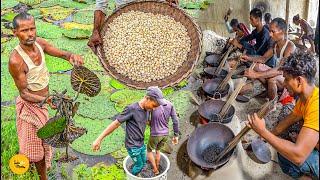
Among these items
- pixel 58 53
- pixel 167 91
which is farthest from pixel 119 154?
pixel 58 53

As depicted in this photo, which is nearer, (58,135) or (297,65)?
(297,65)

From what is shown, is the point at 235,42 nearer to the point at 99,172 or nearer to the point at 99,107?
the point at 99,107

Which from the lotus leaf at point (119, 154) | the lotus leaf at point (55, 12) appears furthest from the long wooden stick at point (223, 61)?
the lotus leaf at point (55, 12)

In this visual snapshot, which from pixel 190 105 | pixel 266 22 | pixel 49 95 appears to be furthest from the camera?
pixel 190 105

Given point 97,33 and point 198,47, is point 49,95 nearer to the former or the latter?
point 97,33

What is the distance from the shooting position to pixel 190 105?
21.2ft

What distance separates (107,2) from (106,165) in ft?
5.53

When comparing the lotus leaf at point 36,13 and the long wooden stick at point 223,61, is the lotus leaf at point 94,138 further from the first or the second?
the lotus leaf at point 36,13

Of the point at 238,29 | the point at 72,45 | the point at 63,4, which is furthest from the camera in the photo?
the point at 63,4

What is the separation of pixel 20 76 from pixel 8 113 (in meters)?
0.94

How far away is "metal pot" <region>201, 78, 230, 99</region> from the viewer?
6211 millimetres

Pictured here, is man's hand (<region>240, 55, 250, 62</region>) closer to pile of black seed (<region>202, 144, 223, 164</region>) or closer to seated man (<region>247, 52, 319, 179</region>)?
pile of black seed (<region>202, 144, 223, 164</region>)

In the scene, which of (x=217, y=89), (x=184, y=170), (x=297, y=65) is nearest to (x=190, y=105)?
(x=217, y=89)
